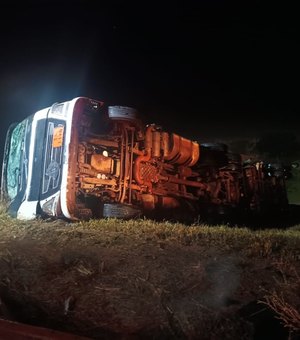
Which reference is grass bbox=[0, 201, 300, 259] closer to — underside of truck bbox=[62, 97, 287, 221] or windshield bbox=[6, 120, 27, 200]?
underside of truck bbox=[62, 97, 287, 221]

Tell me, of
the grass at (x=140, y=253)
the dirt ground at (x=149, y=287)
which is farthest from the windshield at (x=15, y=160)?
the dirt ground at (x=149, y=287)

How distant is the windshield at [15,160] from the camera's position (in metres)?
8.73

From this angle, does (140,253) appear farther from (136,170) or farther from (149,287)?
(136,170)

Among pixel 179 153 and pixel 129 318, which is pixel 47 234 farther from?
pixel 179 153

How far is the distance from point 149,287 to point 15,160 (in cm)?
614

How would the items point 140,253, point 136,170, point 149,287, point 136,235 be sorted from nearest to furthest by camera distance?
1. point 149,287
2. point 140,253
3. point 136,235
4. point 136,170

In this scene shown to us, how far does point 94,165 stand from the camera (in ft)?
25.5

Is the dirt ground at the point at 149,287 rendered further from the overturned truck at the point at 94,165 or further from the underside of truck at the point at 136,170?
the underside of truck at the point at 136,170

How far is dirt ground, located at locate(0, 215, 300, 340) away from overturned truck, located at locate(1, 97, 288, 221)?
2155 mm

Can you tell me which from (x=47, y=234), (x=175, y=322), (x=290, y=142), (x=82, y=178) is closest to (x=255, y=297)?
(x=175, y=322)

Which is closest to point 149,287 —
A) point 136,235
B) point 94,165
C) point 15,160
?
point 136,235

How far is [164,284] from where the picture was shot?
3.85 meters

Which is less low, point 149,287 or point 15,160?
point 15,160

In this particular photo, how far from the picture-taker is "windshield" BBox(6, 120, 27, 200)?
873 centimetres
